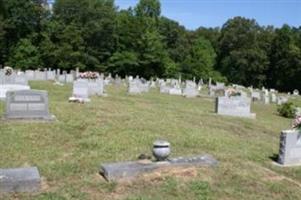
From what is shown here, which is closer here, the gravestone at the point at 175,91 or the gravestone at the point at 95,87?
the gravestone at the point at 95,87

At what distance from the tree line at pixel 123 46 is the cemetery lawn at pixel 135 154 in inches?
1802

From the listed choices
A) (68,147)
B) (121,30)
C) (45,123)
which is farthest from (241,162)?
(121,30)

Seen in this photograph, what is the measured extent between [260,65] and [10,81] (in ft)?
182

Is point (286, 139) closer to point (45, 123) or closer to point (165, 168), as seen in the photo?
point (165, 168)

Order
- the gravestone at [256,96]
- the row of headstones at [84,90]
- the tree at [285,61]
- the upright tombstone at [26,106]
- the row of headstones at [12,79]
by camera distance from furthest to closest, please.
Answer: the tree at [285,61] → the gravestone at [256,96] → the row of headstones at [12,79] → the row of headstones at [84,90] → the upright tombstone at [26,106]

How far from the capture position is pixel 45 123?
12117mm

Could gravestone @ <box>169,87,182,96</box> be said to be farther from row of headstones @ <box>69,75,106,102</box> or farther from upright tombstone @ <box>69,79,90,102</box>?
upright tombstone @ <box>69,79,90,102</box>

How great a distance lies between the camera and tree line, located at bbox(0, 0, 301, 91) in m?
59.7

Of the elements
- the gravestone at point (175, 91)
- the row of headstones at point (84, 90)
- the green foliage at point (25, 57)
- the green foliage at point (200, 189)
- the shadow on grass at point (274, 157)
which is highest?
the green foliage at point (25, 57)

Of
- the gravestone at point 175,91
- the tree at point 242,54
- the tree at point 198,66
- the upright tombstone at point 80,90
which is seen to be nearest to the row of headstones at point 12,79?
the upright tombstone at point 80,90

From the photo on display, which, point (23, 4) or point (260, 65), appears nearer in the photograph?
point (23, 4)

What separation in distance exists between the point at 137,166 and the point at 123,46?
56.3 meters

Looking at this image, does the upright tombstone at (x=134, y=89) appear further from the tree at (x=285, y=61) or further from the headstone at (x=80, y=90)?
the tree at (x=285, y=61)

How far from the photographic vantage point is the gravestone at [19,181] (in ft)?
22.8
